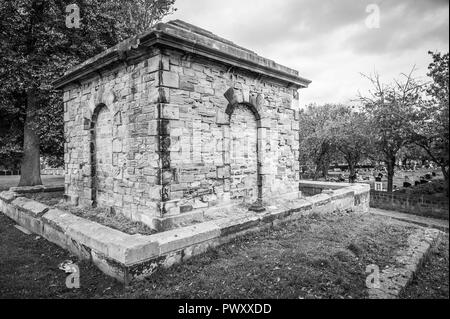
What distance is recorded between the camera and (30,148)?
1311 cm

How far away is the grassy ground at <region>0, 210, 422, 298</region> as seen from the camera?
3996mm

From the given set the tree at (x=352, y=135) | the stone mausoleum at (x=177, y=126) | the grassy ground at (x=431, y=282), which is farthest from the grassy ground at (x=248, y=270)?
the tree at (x=352, y=135)

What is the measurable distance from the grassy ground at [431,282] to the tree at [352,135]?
12885 mm

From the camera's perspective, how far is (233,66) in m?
7.62

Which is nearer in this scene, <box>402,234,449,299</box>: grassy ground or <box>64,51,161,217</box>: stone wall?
<box>402,234,449,299</box>: grassy ground

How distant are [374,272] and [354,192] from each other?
676 cm

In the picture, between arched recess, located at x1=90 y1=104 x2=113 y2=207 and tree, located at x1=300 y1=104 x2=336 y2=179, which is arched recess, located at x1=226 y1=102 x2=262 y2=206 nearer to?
arched recess, located at x1=90 y1=104 x2=113 y2=207

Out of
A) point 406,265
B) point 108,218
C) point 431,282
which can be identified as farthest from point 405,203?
point 108,218

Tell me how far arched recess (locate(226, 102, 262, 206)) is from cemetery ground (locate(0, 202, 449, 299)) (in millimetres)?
1889

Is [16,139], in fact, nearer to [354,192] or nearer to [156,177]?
[156,177]

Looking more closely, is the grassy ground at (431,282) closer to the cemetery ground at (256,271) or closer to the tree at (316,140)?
the cemetery ground at (256,271)

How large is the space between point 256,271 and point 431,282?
8.97ft

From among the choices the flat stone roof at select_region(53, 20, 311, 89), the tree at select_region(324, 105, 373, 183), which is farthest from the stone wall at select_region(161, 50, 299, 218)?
the tree at select_region(324, 105, 373, 183)

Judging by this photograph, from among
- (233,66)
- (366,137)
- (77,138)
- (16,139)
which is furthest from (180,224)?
(366,137)
